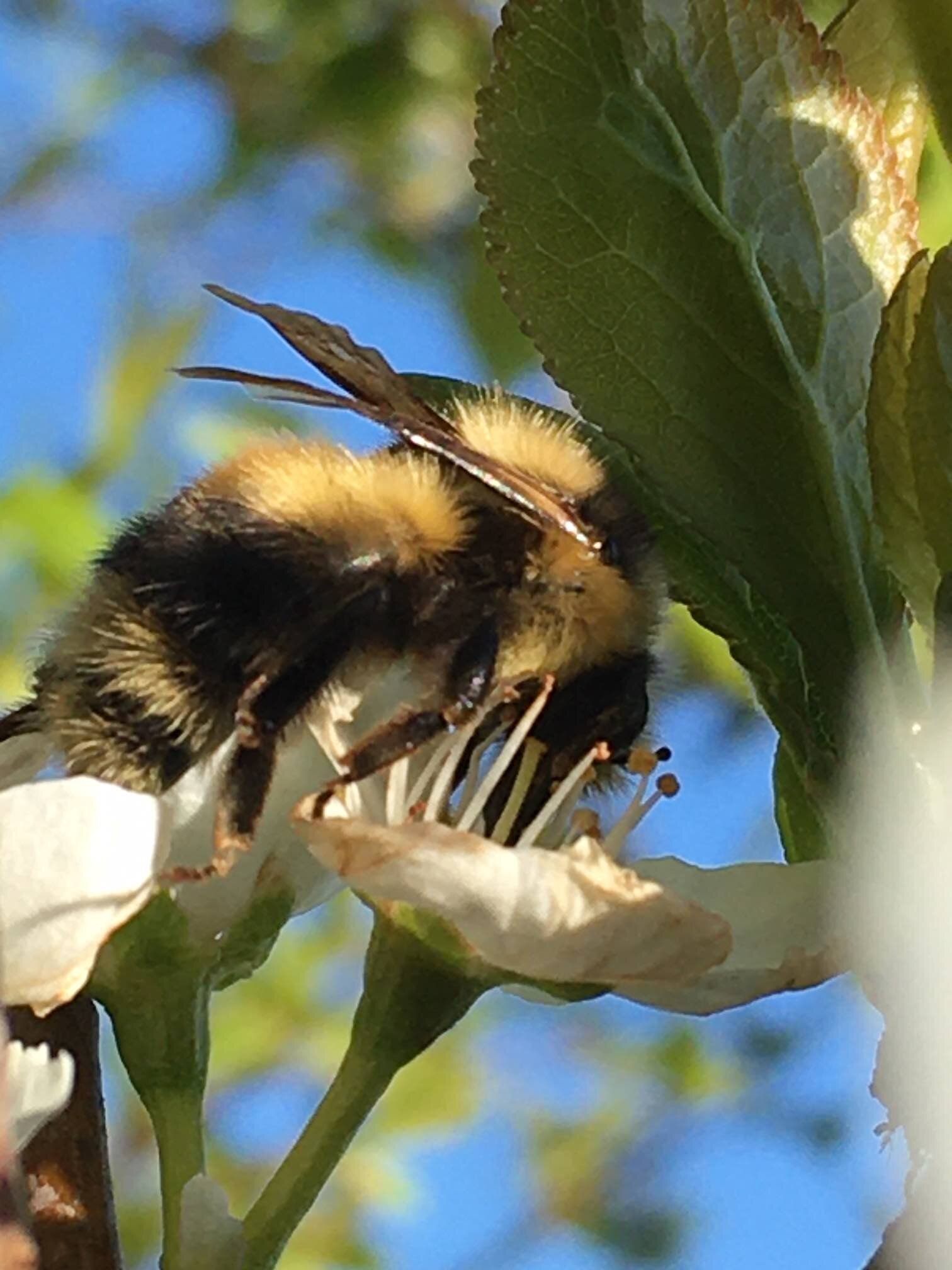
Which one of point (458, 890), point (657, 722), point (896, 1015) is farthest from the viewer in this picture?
point (657, 722)

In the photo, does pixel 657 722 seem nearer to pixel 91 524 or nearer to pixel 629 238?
pixel 629 238

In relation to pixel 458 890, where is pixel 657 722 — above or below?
above

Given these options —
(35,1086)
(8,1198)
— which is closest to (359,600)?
(35,1086)

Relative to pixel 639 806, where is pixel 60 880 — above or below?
below

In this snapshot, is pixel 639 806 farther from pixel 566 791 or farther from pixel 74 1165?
pixel 74 1165

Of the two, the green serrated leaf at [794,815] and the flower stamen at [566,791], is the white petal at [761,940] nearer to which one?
the green serrated leaf at [794,815]

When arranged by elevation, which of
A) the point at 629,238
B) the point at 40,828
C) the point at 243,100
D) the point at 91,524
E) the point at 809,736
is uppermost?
the point at 243,100

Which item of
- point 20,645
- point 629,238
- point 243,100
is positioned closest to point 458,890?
→ point 629,238
